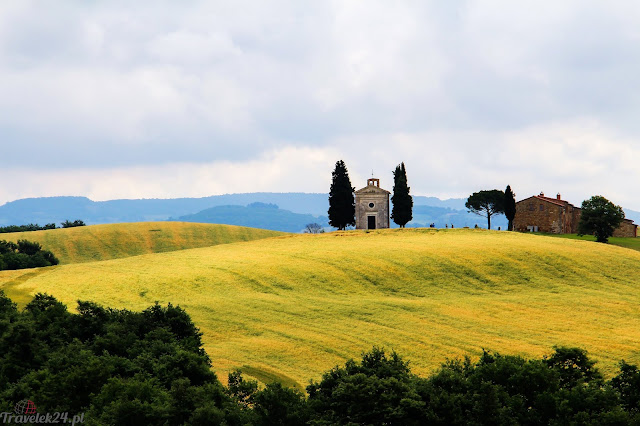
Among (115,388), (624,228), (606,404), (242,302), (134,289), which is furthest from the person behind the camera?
(624,228)

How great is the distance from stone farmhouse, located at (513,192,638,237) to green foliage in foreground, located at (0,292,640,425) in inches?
4300

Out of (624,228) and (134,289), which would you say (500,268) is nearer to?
(134,289)

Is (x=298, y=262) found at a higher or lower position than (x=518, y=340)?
higher

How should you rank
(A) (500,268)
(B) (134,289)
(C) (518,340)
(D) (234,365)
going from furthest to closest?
(A) (500,268) < (B) (134,289) < (C) (518,340) < (D) (234,365)

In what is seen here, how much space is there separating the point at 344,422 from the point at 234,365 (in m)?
16.9

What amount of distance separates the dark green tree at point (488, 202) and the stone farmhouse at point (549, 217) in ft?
17.9

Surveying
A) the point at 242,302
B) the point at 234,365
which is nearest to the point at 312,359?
the point at 234,365

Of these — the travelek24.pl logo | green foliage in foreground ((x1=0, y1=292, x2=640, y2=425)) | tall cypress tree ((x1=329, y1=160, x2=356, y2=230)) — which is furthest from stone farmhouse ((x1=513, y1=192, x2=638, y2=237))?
the travelek24.pl logo

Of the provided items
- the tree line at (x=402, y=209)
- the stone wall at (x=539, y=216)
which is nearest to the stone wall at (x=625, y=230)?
the stone wall at (x=539, y=216)

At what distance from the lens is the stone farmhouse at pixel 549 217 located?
12669 centimetres

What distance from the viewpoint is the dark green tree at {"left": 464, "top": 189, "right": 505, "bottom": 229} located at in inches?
5527

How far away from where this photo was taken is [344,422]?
19.5 metres

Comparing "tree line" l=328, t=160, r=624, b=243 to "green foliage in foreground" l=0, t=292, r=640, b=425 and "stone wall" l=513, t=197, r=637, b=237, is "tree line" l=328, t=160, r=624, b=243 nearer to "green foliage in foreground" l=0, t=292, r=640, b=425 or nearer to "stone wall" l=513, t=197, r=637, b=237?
"stone wall" l=513, t=197, r=637, b=237

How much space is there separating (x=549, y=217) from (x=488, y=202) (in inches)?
668
